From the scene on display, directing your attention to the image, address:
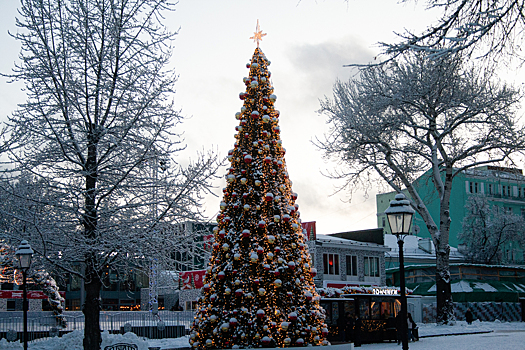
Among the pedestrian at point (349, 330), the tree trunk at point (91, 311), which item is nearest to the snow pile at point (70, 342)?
the tree trunk at point (91, 311)

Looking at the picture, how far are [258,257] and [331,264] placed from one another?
26842 mm

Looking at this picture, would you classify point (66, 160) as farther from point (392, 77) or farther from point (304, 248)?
point (392, 77)

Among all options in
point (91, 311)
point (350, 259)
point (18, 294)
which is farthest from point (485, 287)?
point (91, 311)

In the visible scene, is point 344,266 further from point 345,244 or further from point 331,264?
point 345,244

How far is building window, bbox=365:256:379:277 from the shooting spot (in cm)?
4138

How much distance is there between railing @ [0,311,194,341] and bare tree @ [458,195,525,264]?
110 ft

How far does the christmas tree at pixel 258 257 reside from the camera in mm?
12656

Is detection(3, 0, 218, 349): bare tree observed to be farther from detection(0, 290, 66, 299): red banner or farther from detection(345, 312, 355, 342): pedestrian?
detection(0, 290, 66, 299): red banner

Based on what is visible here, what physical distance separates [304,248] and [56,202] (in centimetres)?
625

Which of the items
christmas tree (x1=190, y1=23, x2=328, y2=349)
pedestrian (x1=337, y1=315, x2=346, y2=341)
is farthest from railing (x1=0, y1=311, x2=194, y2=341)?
christmas tree (x1=190, y1=23, x2=328, y2=349)

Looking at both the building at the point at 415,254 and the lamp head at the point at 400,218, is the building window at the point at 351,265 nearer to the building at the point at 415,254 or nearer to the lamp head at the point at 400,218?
the building at the point at 415,254

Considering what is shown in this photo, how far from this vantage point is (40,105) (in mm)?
11508

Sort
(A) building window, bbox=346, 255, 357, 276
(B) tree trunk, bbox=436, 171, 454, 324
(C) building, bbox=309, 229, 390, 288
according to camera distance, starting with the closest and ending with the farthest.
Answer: (B) tree trunk, bbox=436, 171, 454, 324
(C) building, bbox=309, 229, 390, 288
(A) building window, bbox=346, 255, 357, 276

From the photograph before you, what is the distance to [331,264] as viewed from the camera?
3888 centimetres
